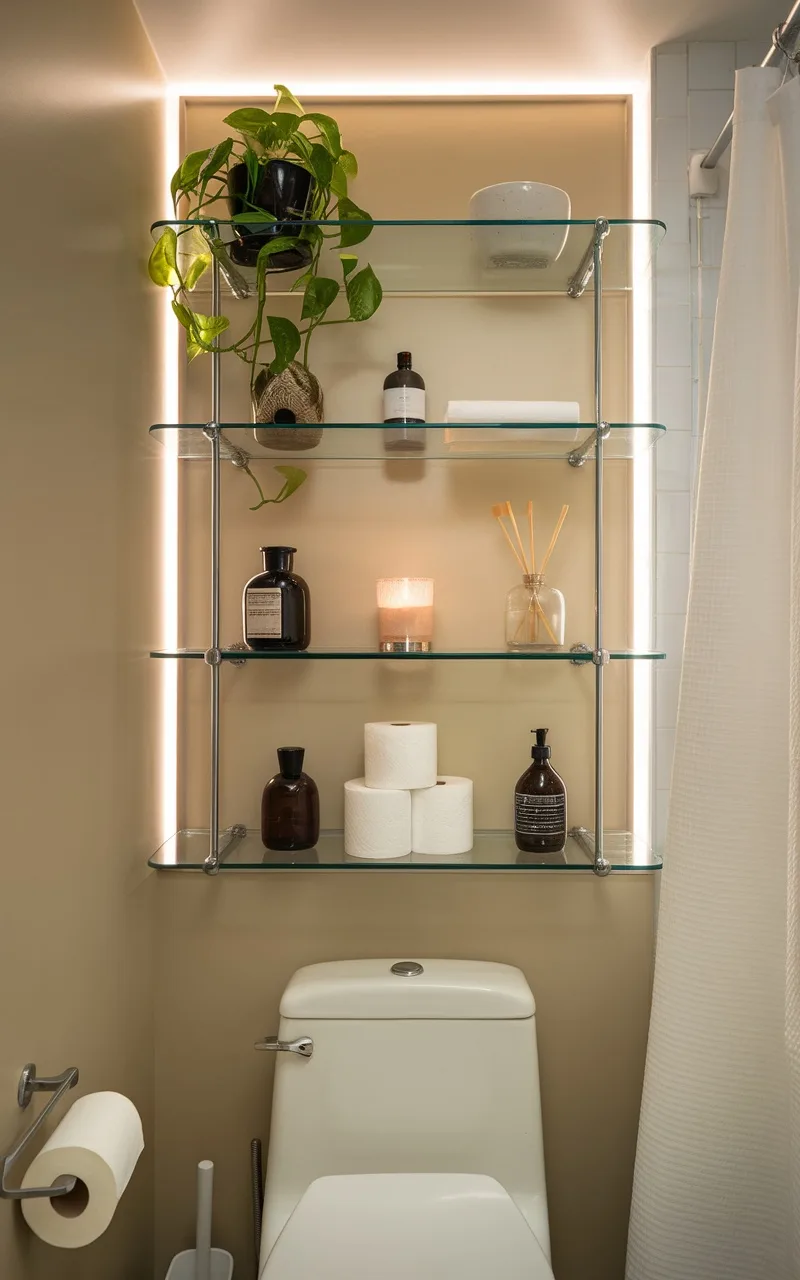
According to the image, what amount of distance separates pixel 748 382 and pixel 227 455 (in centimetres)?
79

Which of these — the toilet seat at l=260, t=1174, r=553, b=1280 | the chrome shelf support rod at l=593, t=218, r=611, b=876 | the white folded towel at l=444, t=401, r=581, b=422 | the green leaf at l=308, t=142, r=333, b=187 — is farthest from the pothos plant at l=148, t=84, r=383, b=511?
the toilet seat at l=260, t=1174, r=553, b=1280

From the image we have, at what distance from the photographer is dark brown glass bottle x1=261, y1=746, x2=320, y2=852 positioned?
1.45 meters

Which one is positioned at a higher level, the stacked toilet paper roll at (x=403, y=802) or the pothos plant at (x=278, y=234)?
the pothos plant at (x=278, y=234)

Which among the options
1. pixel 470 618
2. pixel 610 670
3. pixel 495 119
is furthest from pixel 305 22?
pixel 610 670

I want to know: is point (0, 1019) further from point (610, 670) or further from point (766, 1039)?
point (610, 670)

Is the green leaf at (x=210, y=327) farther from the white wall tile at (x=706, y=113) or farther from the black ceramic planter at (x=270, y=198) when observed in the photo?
the white wall tile at (x=706, y=113)

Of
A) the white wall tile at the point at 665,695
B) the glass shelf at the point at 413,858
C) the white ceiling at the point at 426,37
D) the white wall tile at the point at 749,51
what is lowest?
the glass shelf at the point at 413,858

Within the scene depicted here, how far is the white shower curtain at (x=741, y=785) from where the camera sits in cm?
119

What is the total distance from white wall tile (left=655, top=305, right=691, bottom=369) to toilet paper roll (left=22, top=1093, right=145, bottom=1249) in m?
1.34

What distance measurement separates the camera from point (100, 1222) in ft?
3.21

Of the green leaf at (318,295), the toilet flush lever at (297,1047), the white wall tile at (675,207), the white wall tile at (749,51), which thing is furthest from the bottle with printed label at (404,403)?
the toilet flush lever at (297,1047)

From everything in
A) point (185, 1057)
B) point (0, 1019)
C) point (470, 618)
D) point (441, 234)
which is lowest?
point (185, 1057)

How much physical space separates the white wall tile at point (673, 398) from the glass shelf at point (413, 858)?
0.66 m

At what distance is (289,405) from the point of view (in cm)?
142
